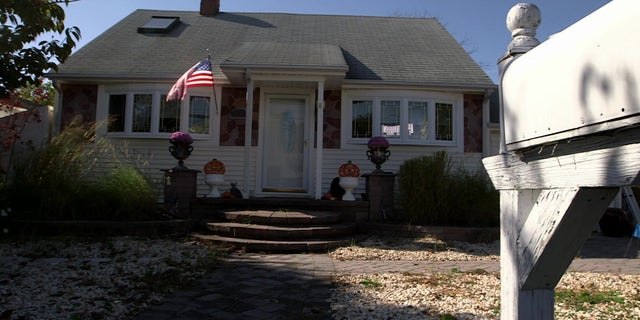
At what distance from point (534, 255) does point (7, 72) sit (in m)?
4.86

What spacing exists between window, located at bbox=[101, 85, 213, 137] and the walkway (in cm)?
485

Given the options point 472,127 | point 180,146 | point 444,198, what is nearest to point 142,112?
point 180,146

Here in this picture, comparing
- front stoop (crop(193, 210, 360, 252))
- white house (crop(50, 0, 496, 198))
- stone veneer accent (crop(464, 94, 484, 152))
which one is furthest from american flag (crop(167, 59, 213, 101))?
stone veneer accent (crop(464, 94, 484, 152))

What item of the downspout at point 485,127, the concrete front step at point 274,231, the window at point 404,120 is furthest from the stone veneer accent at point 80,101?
the downspout at point 485,127

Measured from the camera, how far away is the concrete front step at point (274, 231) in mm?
7070

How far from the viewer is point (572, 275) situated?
5113 millimetres

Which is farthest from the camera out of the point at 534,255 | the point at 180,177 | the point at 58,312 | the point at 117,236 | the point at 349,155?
the point at 349,155

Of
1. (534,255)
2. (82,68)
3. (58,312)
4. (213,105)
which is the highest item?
(82,68)

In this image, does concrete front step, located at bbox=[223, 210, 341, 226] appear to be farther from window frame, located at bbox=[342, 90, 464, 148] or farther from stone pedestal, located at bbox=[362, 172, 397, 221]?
window frame, located at bbox=[342, 90, 464, 148]

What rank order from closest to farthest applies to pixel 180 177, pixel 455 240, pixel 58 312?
pixel 58 312
pixel 455 240
pixel 180 177

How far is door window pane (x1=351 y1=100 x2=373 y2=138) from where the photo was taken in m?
10.4

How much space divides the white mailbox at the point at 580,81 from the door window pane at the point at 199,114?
9097 mm

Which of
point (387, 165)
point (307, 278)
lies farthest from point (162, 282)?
point (387, 165)

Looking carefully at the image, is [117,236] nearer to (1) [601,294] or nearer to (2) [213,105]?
(2) [213,105]
